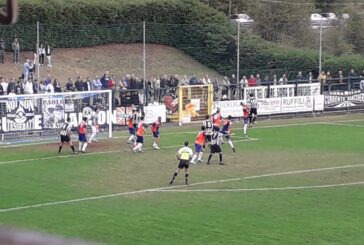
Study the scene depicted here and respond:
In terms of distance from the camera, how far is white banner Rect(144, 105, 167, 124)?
139 feet

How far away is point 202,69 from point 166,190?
38.2 m

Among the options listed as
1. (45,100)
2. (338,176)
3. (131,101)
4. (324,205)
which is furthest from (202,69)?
(324,205)

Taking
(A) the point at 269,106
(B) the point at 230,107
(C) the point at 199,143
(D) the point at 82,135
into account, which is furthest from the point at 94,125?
(A) the point at 269,106

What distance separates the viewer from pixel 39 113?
3584 centimetres

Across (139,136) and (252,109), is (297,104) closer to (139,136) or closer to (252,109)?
(252,109)

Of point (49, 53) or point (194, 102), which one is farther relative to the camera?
point (49, 53)

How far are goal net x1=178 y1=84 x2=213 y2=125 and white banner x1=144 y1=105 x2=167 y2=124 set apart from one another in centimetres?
115

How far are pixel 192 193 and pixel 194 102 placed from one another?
21492 millimetres

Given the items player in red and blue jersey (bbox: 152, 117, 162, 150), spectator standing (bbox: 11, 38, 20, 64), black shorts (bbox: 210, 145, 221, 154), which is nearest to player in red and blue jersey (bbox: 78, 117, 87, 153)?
player in red and blue jersey (bbox: 152, 117, 162, 150)

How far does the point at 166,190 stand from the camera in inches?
964

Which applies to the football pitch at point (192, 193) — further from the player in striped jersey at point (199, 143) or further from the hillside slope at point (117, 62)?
the hillside slope at point (117, 62)

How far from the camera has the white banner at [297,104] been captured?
1903 inches

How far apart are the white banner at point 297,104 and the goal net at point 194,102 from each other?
5344mm

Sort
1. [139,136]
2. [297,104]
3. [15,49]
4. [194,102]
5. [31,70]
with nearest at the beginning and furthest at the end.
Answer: [139,136]
[194,102]
[31,70]
[297,104]
[15,49]
